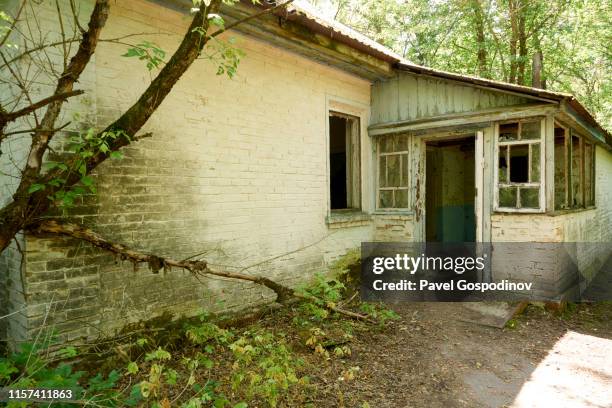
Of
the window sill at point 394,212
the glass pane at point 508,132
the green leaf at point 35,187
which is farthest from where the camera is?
the window sill at point 394,212

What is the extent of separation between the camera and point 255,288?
5105 mm

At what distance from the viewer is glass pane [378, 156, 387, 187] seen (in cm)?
702

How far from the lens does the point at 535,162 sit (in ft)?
18.2

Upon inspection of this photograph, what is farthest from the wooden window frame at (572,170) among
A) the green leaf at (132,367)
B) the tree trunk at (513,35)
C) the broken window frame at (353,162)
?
the green leaf at (132,367)

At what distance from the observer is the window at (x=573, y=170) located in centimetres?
647

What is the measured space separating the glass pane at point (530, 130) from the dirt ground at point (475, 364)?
2.61 metres

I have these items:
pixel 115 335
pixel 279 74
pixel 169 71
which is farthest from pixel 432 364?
pixel 279 74

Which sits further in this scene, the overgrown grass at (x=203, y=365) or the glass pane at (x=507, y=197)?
the glass pane at (x=507, y=197)

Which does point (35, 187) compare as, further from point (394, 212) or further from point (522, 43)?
point (522, 43)

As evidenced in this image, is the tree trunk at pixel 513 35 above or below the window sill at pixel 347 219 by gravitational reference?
above

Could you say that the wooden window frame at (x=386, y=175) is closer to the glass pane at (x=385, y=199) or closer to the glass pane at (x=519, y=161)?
the glass pane at (x=385, y=199)

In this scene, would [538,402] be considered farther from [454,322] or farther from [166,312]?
[166,312]

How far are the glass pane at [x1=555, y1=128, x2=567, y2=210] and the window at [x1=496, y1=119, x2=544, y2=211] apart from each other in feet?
3.31

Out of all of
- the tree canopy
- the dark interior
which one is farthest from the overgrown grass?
the tree canopy
